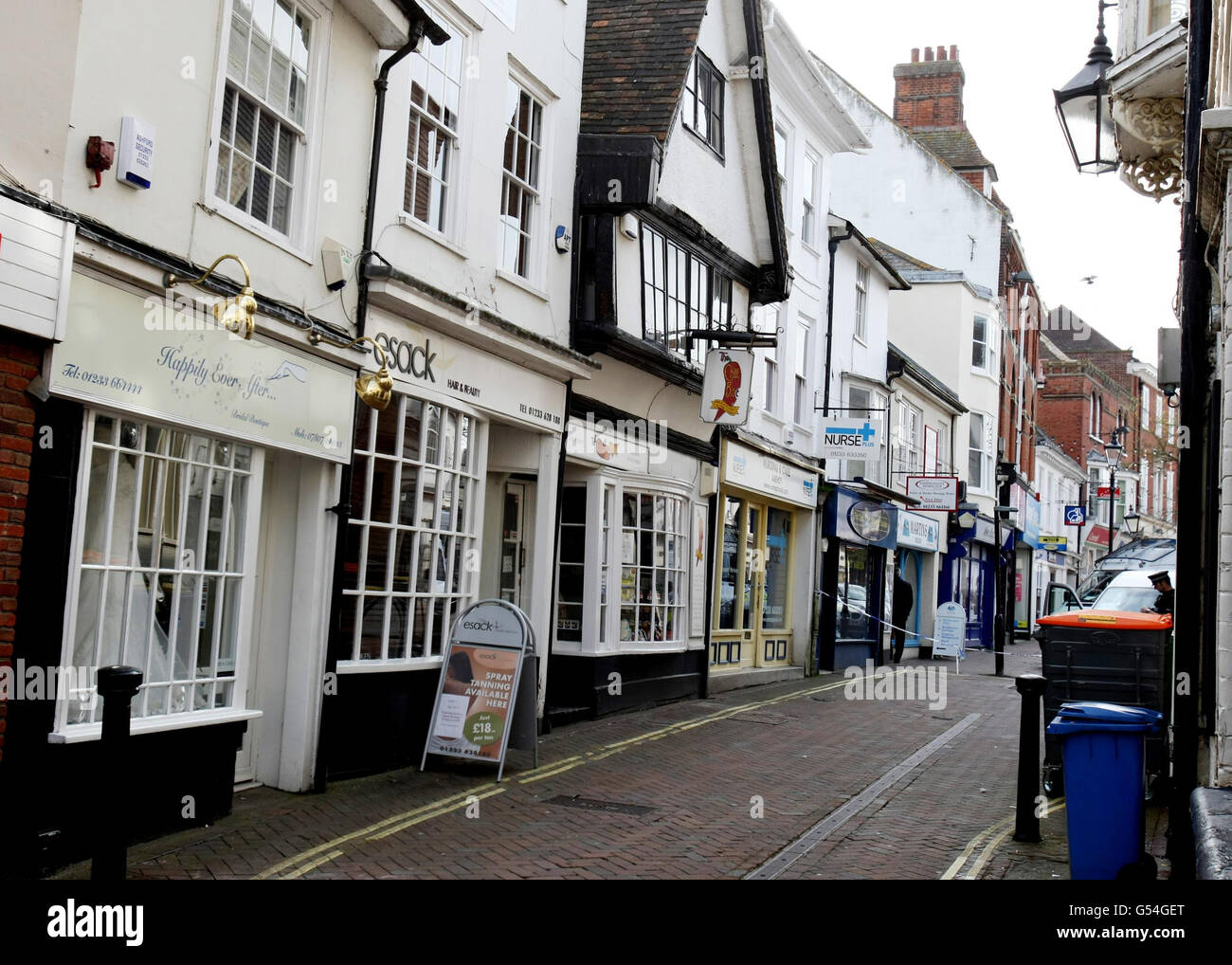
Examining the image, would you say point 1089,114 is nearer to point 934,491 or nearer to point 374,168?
point 374,168

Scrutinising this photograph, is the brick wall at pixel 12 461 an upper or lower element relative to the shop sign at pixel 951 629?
upper

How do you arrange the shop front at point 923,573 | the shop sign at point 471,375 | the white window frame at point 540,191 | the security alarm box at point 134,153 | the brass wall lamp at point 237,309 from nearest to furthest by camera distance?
1. the security alarm box at point 134,153
2. the brass wall lamp at point 237,309
3. the shop sign at point 471,375
4. the white window frame at point 540,191
5. the shop front at point 923,573

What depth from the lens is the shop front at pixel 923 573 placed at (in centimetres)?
2711

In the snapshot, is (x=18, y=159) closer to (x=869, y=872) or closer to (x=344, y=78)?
(x=344, y=78)

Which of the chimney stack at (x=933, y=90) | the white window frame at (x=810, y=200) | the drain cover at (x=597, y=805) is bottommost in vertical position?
the drain cover at (x=597, y=805)

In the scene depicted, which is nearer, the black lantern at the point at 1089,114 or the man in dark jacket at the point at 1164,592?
the black lantern at the point at 1089,114

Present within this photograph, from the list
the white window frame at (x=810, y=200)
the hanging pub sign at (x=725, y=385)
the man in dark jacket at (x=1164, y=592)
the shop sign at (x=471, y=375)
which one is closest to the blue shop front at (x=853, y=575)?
the white window frame at (x=810, y=200)

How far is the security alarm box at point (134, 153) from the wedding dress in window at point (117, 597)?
1.55 meters

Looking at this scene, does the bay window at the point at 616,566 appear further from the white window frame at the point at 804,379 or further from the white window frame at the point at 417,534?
the white window frame at the point at 804,379

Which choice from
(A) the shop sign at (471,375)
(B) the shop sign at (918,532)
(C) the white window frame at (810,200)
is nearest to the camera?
(A) the shop sign at (471,375)

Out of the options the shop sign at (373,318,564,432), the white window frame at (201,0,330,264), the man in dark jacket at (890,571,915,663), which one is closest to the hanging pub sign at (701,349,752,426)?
the shop sign at (373,318,564,432)

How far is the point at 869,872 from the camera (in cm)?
701
